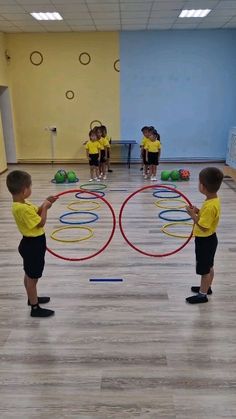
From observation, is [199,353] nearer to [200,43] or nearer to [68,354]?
[68,354]

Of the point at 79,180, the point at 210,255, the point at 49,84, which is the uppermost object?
the point at 49,84

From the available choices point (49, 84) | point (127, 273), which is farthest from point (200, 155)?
point (127, 273)

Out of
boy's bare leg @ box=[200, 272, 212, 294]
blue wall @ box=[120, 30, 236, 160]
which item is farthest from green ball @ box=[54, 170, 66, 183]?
boy's bare leg @ box=[200, 272, 212, 294]

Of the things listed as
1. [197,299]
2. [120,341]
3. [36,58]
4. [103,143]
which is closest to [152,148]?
[103,143]

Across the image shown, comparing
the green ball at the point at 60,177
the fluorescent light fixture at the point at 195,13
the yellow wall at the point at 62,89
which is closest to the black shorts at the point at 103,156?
the green ball at the point at 60,177

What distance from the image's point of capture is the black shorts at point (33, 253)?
8.50ft

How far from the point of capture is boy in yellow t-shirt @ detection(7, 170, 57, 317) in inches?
95.8

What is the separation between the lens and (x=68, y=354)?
2395 millimetres

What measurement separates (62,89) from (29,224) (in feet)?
24.7

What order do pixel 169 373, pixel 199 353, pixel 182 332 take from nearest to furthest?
pixel 169 373
pixel 199 353
pixel 182 332

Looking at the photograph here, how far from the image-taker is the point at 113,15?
7.18 metres

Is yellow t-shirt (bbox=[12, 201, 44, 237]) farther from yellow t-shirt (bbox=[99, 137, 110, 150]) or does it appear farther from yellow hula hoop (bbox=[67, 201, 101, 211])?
yellow t-shirt (bbox=[99, 137, 110, 150])

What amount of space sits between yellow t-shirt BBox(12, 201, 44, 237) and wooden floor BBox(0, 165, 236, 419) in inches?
30.9

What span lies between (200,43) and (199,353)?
27.6 ft
